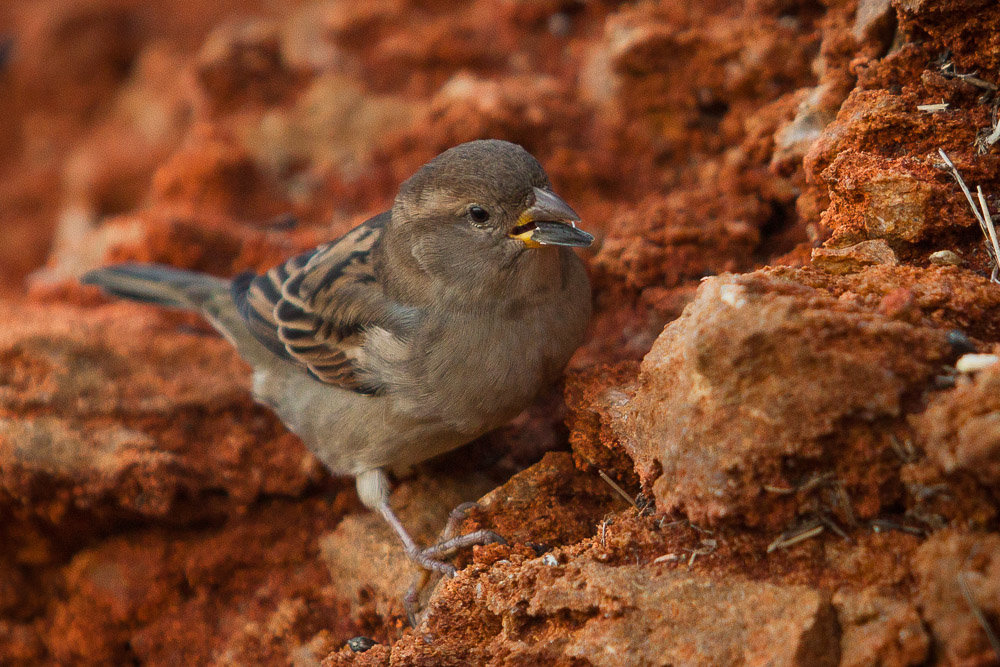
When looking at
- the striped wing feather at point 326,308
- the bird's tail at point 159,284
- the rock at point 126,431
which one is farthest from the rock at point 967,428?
the bird's tail at point 159,284

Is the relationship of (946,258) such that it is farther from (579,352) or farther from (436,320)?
(436,320)

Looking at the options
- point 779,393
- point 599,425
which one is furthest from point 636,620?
point 599,425

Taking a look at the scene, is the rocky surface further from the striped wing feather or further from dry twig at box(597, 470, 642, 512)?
the striped wing feather

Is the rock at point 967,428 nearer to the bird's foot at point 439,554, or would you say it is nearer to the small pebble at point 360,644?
the bird's foot at point 439,554

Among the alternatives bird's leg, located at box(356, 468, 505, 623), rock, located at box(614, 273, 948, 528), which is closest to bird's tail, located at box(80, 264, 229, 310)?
bird's leg, located at box(356, 468, 505, 623)

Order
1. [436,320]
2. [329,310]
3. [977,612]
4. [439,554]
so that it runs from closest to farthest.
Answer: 1. [977,612]
2. [439,554]
3. [436,320]
4. [329,310]

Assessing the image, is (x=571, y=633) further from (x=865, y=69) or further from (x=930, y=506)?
(x=865, y=69)

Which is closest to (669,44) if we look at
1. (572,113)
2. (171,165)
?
(572,113)
